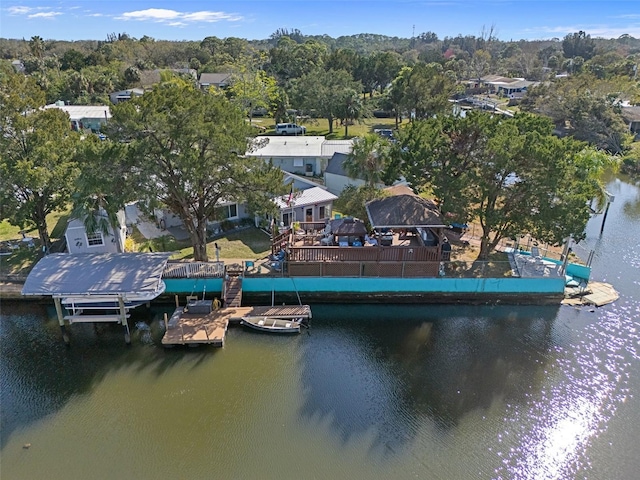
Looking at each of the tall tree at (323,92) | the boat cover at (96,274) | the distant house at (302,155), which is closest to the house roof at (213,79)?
the tall tree at (323,92)

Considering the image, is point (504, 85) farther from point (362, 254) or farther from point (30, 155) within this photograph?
point (30, 155)

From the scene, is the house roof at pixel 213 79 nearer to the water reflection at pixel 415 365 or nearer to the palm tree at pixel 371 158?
the palm tree at pixel 371 158

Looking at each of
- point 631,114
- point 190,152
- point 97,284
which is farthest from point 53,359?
point 631,114

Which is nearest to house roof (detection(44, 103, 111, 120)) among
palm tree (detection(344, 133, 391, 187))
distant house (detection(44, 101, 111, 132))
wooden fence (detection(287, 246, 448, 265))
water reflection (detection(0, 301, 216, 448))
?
distant house (detection(44, 101, 111, 132))

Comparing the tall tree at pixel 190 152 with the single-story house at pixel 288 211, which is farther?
the single-story house at pixel 288 211

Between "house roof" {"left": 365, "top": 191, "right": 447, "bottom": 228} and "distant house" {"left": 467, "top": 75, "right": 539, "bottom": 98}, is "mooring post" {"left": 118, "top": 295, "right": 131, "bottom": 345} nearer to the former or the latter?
"house roof" {"left": 365, "top": 191, "right": 447, "bottom": 228}

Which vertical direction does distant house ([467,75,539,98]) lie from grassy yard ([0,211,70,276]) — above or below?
above

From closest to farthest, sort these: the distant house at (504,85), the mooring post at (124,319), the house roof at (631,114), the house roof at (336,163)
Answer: the mooring post at (124,319) < the house roof at (336,163) < the house roof at (631,114) < the distant house at (504,85)
